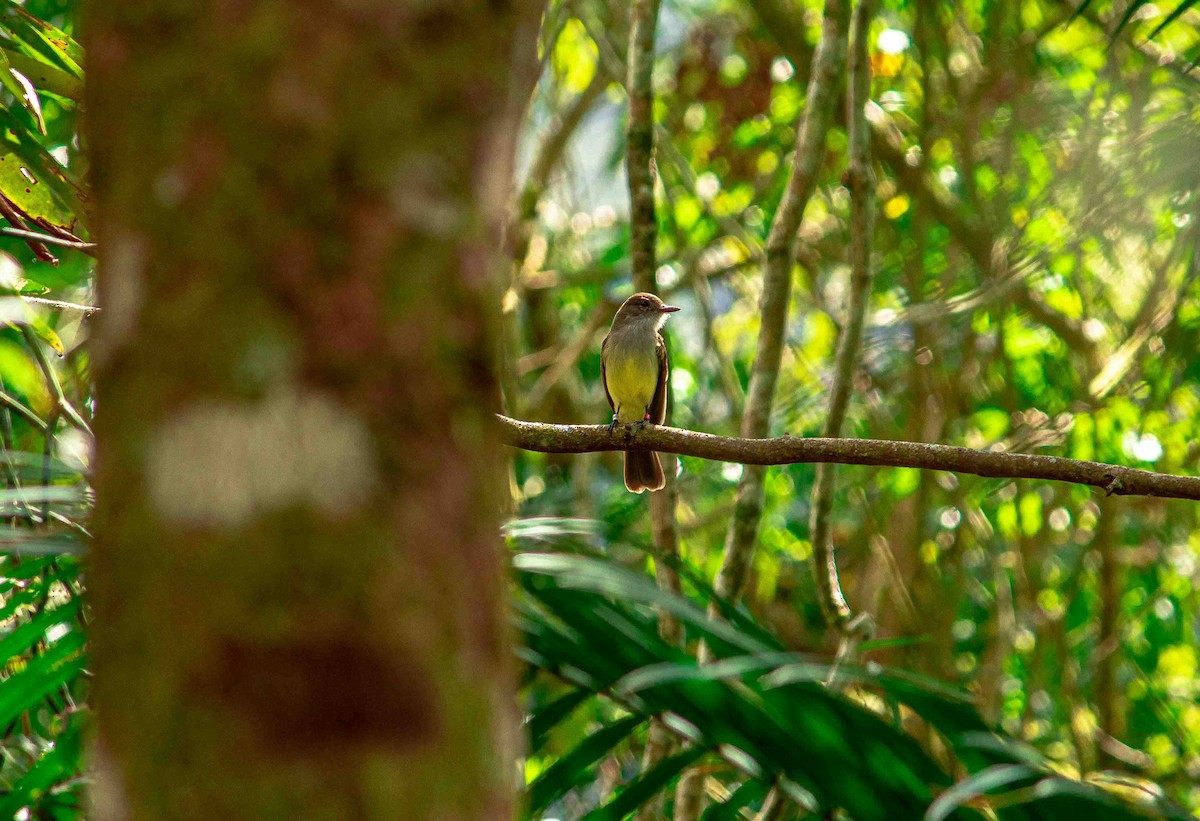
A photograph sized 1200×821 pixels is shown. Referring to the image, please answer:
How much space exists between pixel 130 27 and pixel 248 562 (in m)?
0.44

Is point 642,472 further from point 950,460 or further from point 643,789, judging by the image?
point 643,789

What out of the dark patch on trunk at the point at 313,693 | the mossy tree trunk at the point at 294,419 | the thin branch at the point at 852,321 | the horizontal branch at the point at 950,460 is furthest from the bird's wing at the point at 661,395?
the dark patch on trunk at the point at 313,693

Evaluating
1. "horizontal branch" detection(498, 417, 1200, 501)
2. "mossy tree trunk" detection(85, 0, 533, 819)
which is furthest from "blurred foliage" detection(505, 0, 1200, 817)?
"mossy tree trunk" detection(85, 0, 533, 819)

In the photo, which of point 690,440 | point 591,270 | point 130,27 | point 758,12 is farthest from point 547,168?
point 130,27

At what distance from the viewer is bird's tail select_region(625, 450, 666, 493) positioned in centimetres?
582

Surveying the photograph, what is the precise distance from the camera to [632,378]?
21.7 feet

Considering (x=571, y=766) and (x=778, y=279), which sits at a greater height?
(x=778, y=279)

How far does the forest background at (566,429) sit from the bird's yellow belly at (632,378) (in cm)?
55

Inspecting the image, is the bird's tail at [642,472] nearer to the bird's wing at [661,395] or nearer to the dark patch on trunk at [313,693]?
the bird's wing at [661,395]

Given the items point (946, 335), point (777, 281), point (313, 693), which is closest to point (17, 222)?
point (777, 281)

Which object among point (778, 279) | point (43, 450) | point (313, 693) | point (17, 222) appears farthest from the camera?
point (778, 279)

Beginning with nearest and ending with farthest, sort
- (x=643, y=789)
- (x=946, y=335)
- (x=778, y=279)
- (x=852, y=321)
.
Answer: (x=643, y=789) < (x=778, y=279) < (x=852, y=321) < (x=946, y=335)

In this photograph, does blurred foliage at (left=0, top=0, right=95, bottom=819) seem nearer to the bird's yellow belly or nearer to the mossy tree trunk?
the mossy tree trunk

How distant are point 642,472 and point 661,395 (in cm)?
88
